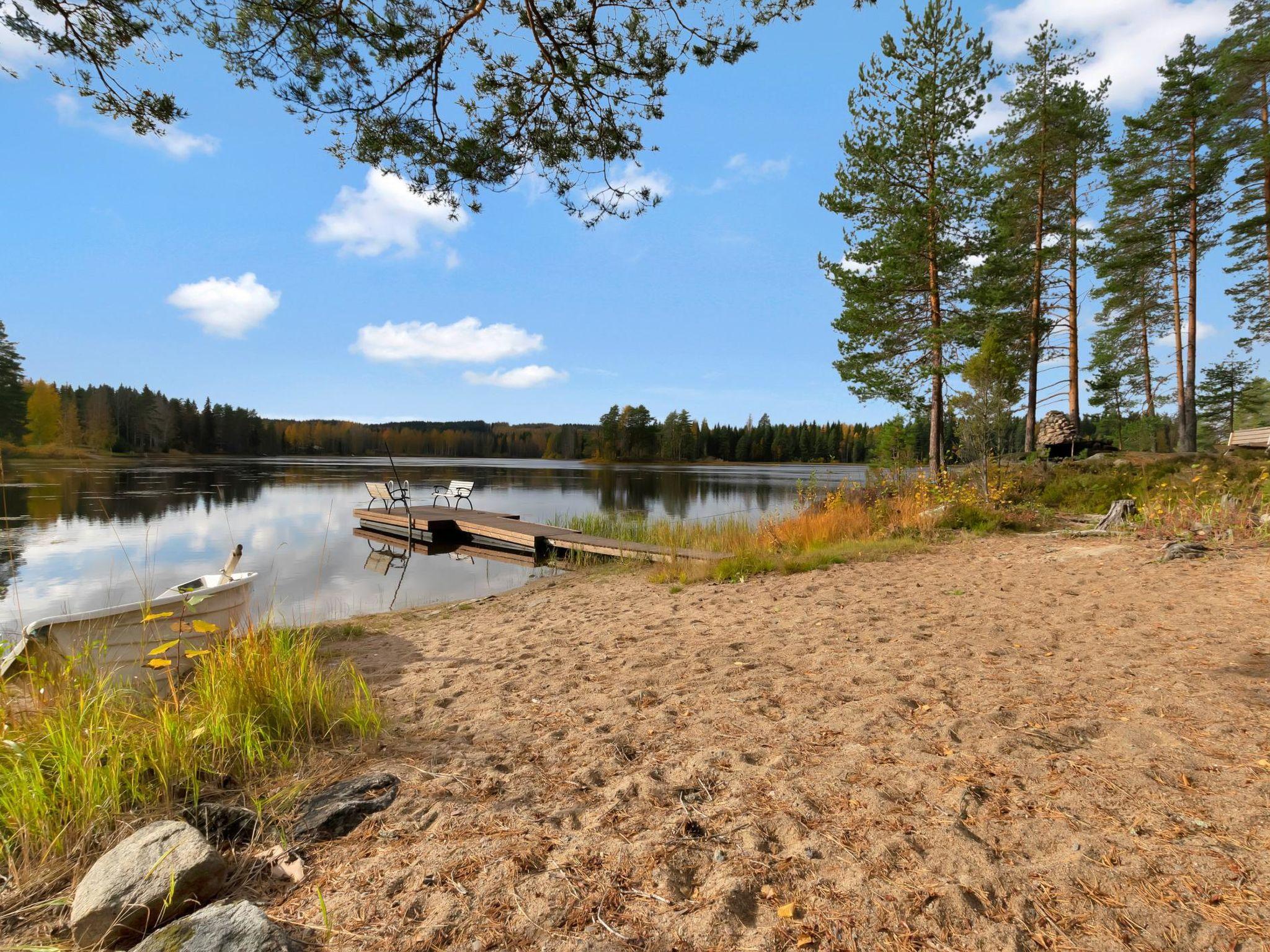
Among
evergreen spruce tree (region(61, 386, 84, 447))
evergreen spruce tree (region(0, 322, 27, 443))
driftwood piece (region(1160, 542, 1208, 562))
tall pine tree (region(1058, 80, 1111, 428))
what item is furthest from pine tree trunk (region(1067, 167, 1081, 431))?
evergreen spruce tree (region(61, 386, 84, 447))

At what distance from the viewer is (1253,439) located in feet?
45.2

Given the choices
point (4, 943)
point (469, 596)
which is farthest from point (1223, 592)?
point (469, 596)

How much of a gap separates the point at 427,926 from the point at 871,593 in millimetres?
5368

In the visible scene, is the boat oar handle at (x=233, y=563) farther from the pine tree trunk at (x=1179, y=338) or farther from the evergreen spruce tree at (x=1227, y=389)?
the evergreen spruce tree at (x=1227, y=389)

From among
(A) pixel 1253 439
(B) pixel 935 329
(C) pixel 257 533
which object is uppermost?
(B) pixel 935 329

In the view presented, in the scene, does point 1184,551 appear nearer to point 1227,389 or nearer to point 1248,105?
point 1248,105

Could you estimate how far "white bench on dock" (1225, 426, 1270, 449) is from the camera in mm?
13438

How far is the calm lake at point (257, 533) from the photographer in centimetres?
933

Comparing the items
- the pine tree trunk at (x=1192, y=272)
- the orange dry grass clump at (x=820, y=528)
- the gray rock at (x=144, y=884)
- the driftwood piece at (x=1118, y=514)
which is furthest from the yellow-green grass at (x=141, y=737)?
the pine tree trunk at (x=1192, y=272)

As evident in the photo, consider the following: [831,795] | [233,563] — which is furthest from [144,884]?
[233,563]

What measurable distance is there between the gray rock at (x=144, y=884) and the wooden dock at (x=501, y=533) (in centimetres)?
745

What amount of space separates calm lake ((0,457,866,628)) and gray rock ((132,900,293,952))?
2643 millimetres

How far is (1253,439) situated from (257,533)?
81.8 ft

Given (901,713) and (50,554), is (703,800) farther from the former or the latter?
(50,554)
